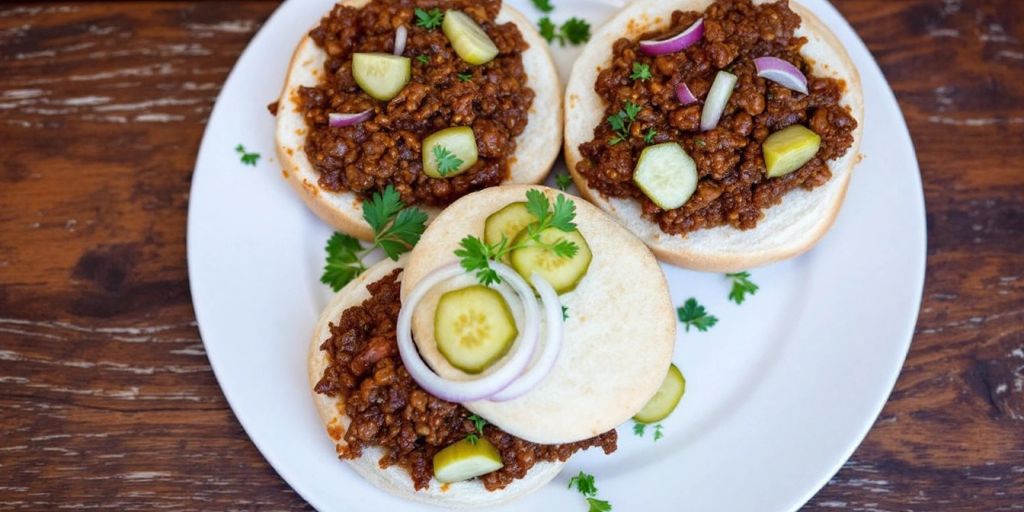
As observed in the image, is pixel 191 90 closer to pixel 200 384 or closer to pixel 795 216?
pixel 200 384

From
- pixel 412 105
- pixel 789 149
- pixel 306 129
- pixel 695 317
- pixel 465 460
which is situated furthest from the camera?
pixel 695 317

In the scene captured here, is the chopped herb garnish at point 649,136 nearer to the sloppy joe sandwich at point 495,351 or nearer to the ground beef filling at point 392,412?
the sloppy joe sandwich at point 495,351

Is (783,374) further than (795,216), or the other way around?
(783,374)

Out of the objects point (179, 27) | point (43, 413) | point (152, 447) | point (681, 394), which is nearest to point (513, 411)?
point (681, 394)

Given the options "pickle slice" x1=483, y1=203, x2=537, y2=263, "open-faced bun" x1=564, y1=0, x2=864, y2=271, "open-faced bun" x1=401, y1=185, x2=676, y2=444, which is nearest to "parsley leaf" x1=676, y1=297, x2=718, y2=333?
"open-faced bun" x1=564, y1=0, x2=864, y2=271

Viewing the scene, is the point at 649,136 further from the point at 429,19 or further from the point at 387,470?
the point at 387,470

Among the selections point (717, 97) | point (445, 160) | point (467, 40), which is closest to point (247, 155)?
point (445, 160)
